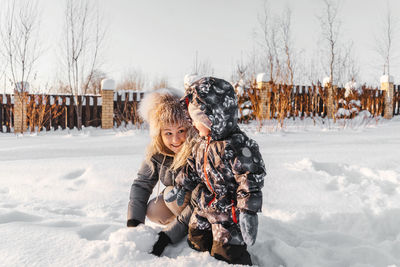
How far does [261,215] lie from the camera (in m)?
1.94

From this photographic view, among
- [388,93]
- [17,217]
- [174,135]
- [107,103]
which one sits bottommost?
[17,217]

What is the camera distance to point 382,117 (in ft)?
42.3

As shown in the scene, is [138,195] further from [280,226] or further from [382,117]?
[382,117]

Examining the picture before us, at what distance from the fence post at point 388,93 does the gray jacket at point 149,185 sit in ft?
46.4

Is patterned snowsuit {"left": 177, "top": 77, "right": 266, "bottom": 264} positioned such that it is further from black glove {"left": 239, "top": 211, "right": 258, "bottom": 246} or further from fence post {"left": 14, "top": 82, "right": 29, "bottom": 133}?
fence post {"left": 14, "top": 82, "right": 29, "bottom": 133}

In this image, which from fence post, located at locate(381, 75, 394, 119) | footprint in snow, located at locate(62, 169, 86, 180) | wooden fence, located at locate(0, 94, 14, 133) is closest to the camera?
footprint in snow, located at locate(62, 169, 86, 180)

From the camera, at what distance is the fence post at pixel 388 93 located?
12.8 metres

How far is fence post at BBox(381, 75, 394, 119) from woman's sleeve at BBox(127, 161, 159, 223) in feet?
46.6

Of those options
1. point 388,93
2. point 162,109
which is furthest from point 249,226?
point 388,93

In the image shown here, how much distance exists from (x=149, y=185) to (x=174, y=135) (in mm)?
345

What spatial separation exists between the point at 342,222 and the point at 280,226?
46 cm

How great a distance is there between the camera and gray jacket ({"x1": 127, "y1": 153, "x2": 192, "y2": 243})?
1.52 metres

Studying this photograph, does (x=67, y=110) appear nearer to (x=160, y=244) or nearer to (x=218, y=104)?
(x=160, y=244)

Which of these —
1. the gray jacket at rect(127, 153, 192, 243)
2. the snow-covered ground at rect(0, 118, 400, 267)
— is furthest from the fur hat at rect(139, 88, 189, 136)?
the snow-covered ground at rect(0, 118, 400, 267)
